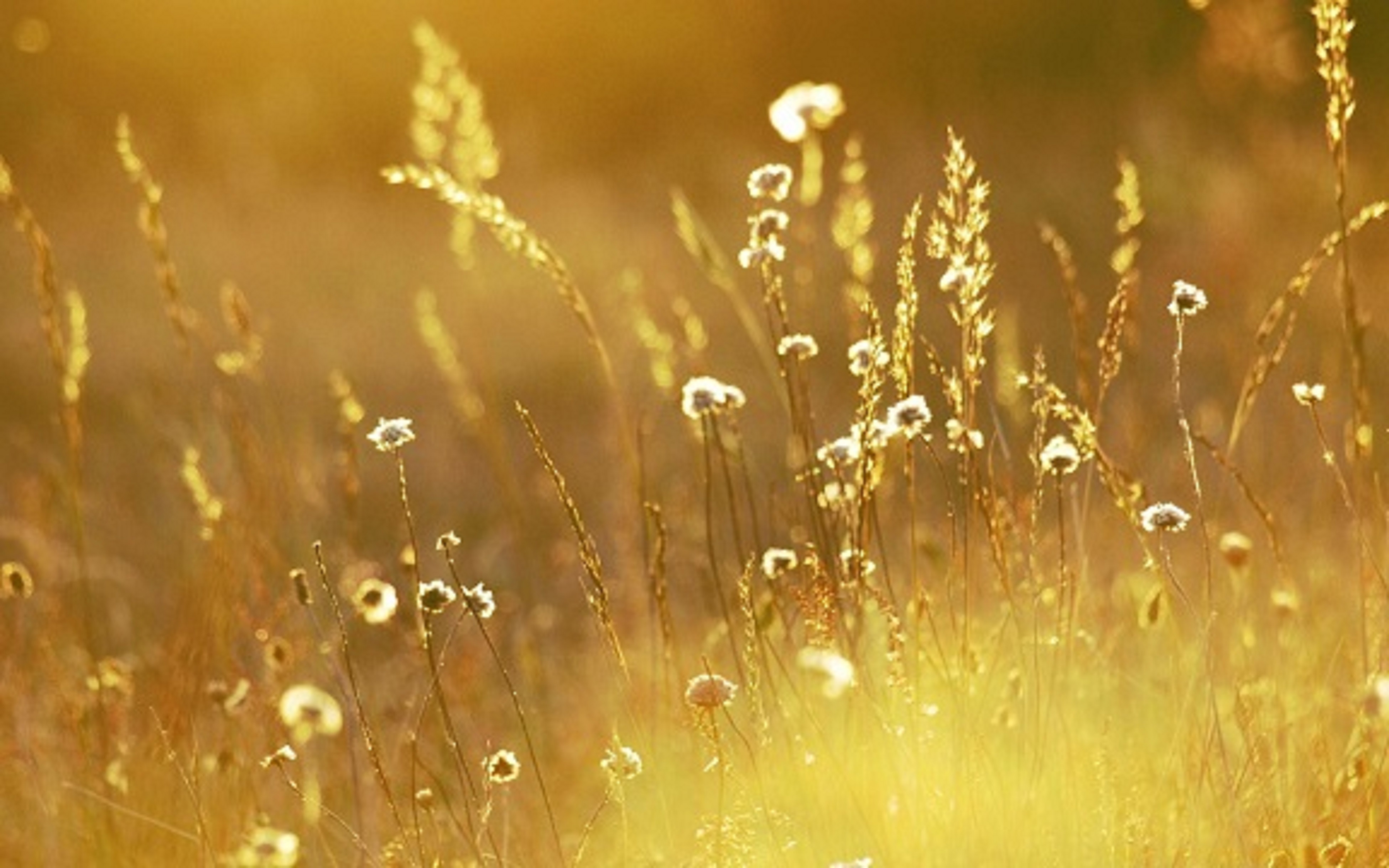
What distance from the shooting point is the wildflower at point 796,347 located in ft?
6.80

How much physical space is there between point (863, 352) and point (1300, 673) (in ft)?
3.13

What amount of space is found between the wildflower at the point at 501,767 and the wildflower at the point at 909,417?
1.85 feet

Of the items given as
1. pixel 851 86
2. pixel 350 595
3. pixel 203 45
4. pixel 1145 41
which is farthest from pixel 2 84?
pixel 350 595

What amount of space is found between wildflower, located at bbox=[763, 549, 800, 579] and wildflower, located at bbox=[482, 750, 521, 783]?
0.36 meters

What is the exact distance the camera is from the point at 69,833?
2666mm

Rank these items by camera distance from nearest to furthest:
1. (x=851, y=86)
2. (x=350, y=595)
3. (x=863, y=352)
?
(x=863, y=352)
(x=350, y=595)
(x=851, y=86)

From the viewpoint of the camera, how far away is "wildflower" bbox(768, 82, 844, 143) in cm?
205

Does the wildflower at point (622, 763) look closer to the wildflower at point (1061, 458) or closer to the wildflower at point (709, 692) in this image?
the wildflower at point (709, 692)

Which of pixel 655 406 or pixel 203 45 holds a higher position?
pixel 203 45

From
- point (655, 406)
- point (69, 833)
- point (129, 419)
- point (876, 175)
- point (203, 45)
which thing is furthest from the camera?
point (203, 45)

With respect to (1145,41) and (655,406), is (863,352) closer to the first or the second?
(655,406)

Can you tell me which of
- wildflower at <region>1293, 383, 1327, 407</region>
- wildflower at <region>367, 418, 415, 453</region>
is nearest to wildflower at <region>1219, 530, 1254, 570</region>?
wildflower at <region>1293, 383, 1327, 407</region>

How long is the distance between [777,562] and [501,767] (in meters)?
0.42

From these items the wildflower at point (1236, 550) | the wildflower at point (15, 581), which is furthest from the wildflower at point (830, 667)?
the wildflower at point (15, 581)
